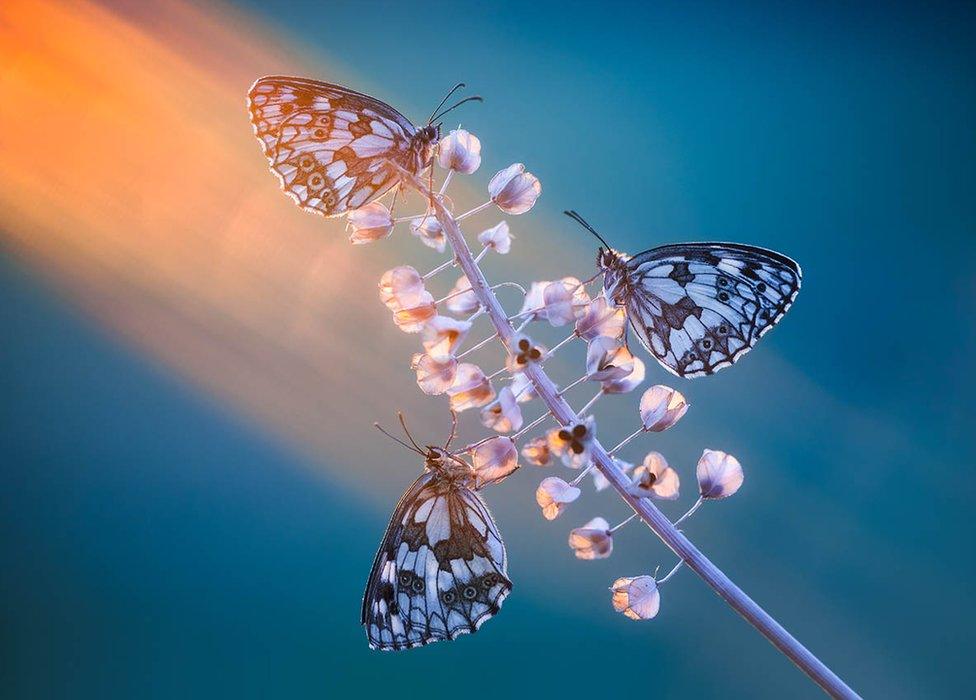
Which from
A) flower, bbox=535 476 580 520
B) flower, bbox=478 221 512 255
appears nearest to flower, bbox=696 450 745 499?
flower, bbox=535 476 580 520

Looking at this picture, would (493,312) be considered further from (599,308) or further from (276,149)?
(276,149)

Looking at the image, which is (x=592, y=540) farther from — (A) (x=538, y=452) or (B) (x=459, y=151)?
(B) (x=459, y=151)

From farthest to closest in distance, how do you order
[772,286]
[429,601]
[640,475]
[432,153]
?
[429,601] → [772,286] → [432,153] → [640,475]

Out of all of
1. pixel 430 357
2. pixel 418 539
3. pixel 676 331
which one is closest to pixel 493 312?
pixel 430 357

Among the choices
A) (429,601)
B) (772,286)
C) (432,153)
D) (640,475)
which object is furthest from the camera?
(429,601)

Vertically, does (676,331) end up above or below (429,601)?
above

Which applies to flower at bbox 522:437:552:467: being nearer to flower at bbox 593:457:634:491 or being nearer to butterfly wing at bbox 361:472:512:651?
flower at bbox 593:457:634:491

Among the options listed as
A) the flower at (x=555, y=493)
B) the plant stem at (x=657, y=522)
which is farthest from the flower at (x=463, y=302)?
the flower at (x=555, y=493)
